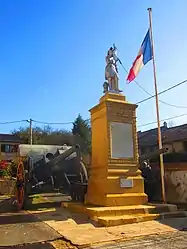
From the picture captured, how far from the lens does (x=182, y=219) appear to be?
27.9 ft

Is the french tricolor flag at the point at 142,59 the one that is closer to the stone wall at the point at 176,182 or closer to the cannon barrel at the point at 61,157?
the cannon barrel at the point at 61,157

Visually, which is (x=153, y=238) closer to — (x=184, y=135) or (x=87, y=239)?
(x=87, y=239)

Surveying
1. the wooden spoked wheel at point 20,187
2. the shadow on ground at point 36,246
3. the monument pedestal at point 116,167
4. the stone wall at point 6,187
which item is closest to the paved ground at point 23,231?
the shadow on ground at point 36,246

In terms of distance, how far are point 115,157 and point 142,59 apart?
4356 millimetres

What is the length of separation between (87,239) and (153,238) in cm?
138

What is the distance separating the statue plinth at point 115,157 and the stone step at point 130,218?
3.71 feet

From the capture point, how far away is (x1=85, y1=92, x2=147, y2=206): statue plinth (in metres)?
9.68

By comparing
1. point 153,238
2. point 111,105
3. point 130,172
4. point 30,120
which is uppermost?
point 30,120

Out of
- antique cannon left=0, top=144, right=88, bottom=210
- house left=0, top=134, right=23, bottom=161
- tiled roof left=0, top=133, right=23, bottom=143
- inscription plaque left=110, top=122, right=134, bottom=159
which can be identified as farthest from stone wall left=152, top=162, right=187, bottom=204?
house left=0, top=134, right=23, bottom=161

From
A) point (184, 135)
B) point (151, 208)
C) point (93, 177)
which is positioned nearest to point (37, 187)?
point (93, 177)

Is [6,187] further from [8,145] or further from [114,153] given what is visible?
[8,145]

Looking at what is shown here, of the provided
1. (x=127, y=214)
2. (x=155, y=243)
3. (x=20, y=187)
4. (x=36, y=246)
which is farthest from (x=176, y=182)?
(x=36, y=246)

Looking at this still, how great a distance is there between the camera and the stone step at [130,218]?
25.4 feet

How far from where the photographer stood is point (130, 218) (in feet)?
26.8
